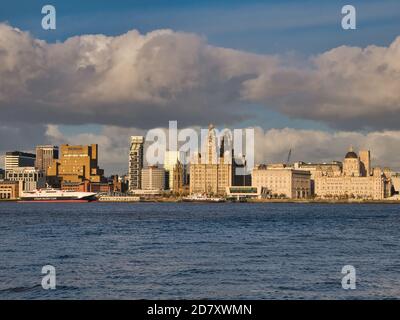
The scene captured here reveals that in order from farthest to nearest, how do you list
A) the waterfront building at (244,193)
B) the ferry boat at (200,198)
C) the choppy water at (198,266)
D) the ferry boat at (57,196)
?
the waterfront building at (244,193) < the ferry boat at (200,198) < the ferry boat at (57,196) < the choppy water at (198,266)

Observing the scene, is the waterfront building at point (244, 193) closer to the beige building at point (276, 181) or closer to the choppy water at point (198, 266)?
the beige building at point (276, 181)

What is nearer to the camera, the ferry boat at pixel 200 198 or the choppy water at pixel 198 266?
the choppy water at pixel 198 266

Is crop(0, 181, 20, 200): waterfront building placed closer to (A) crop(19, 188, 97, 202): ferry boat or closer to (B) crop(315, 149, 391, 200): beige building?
(A) crop(19, 188, 97, 202): ferry boat

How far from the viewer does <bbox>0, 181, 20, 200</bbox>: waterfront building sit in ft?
618

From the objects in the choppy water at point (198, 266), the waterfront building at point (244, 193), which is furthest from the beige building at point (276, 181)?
the choppy water at point (198, 266)

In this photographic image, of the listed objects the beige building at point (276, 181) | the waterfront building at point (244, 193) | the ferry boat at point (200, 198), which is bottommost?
the ferry boat at point (200, 198)

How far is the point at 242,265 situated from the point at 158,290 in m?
6.08

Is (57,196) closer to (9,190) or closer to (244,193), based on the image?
(9,190)

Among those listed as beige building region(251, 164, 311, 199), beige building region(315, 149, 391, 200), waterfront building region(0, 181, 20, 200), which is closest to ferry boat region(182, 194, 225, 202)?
beige building region(251, 164, 311, 199)

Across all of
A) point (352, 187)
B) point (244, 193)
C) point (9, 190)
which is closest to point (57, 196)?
point (9, 190)

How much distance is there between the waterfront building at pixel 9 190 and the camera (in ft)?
618
